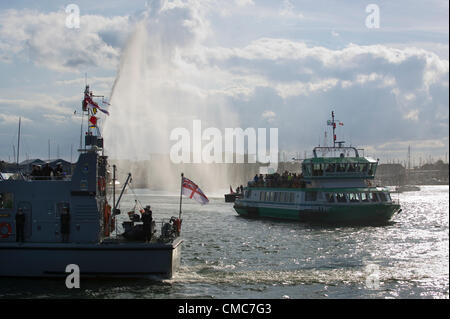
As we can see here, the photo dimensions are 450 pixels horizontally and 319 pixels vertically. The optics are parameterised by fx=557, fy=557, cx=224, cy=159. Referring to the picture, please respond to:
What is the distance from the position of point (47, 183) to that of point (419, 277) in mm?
16913

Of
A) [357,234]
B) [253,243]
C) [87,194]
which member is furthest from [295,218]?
[87,194]

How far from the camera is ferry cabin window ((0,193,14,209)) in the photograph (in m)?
23.1

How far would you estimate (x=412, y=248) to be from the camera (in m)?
35.8

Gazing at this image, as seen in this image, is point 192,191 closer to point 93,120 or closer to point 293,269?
point 93,120

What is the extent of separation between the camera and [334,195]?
50.8 m

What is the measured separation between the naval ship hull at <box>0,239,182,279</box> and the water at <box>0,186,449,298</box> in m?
0.46

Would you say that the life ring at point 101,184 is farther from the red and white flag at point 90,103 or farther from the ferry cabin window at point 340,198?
the ferry cabin window at point 340,198

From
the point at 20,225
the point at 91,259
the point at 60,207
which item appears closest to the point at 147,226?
the point at 91,259

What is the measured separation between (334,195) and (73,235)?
32.4 m

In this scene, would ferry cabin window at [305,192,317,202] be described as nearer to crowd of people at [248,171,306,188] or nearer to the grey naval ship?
crowd of people at [248,171,306,188]

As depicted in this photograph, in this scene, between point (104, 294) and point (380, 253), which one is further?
point (380, 253)

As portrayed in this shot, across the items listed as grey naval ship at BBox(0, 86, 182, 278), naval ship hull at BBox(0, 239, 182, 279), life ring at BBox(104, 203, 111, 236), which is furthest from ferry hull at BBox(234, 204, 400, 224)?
naval ship hull at BBox(0, 239, 182, 279)
